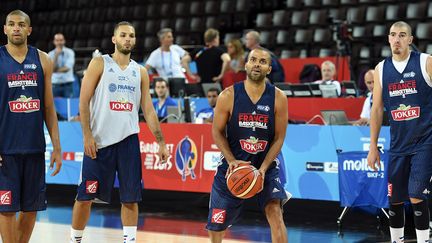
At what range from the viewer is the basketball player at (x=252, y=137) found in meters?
6.42

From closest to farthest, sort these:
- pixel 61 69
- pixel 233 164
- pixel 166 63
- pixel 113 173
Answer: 1. pixel 233 164
2. pixel 113 173
3. pixel 166 63
4. pixel 61 69

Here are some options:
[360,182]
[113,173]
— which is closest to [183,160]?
[360,182]

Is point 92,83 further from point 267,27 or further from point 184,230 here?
point 267,27

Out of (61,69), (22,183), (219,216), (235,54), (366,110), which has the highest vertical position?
(235,54)

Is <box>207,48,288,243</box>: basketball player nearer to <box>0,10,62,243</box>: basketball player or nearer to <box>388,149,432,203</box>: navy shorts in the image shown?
<box>388,149,432,203</box>: navy shorts

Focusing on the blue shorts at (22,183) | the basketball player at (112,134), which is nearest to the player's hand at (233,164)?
the basketball player at (112,134)

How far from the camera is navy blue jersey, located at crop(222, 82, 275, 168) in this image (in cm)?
648

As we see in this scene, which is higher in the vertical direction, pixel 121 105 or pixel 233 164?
pixel 121 105

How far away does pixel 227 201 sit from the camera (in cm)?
642

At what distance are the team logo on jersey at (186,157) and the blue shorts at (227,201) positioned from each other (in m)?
4.07

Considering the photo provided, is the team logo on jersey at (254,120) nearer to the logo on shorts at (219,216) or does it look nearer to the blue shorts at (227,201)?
the blue shorts at (227,201)

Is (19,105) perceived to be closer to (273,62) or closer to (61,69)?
(273,62)

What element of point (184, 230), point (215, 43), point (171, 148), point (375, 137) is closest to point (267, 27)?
point (215, 43)

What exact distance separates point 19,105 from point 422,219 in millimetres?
3313
